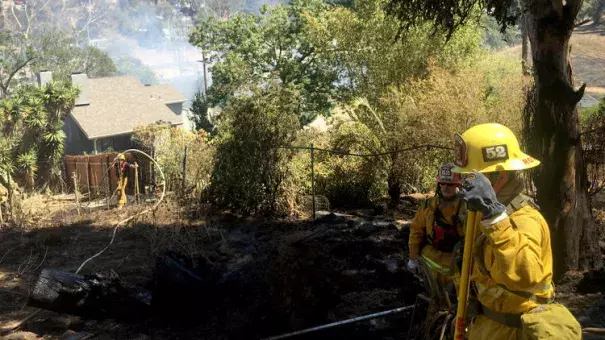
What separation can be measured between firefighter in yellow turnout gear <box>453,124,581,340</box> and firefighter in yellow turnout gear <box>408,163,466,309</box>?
1.25m

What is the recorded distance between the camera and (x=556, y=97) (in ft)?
21.1

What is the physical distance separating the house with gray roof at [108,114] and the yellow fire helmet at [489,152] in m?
29.3

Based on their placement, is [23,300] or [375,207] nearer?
[23,300]

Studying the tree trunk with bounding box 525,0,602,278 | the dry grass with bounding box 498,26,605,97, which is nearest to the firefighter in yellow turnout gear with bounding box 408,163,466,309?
the tree trunk with bounding box 525,0,602,278

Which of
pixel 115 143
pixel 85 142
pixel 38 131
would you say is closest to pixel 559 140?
pixel 38 131

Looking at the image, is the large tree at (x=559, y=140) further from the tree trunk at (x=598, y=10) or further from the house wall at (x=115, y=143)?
the tree trunk at (x=598, y=10)

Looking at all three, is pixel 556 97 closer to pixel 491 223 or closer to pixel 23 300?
pixel 491 223

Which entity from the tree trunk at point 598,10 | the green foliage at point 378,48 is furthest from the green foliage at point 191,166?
the tree trunk at point 598,10

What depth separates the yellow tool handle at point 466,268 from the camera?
104 inches

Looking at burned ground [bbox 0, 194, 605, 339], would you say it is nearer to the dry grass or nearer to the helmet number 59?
the helmet number 59

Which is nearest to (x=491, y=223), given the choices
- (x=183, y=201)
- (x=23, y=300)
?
(x=23, y=300)

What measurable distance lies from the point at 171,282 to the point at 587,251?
216 inches

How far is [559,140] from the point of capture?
651 cm

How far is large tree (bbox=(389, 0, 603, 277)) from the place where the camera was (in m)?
6.33
